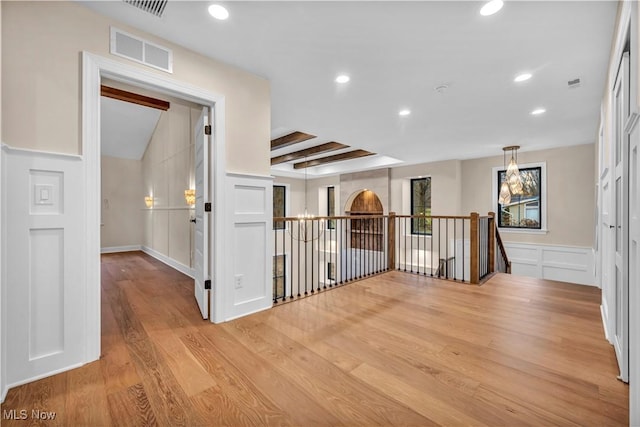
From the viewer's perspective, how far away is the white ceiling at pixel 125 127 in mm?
5324

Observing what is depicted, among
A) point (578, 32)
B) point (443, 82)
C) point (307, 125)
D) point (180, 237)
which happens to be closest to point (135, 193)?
point (180, 237)

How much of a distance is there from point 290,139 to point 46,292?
14.0 feet

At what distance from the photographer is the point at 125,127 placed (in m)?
6.00

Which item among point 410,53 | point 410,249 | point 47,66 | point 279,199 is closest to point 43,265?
point 47,66

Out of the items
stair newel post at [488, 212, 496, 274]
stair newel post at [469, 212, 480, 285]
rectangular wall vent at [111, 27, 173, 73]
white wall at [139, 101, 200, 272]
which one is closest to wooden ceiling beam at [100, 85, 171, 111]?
white wall at [139, 101, 200, 272]

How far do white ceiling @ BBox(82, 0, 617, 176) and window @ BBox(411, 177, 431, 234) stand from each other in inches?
130

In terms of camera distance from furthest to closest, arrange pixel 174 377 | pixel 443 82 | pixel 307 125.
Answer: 1. pixel 307 125
2. pixel 443 82
3. pixel 174 377

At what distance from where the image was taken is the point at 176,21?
191 centimetres

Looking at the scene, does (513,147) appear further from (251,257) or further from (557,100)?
(251,257)

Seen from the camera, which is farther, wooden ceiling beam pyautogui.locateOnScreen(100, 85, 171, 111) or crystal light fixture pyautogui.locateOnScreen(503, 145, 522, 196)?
crystal light fixture pyautogui.locateOnScreen(503, 145, 522, 196)

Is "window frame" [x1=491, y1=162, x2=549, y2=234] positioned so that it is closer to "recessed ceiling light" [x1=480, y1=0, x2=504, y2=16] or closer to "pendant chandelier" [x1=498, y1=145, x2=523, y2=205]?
"pendant chandelier" [x1=498, y1=145, x2=523, y2=205]

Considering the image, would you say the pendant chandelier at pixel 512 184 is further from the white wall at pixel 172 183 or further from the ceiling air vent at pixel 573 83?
the white wall at pixel 172 183

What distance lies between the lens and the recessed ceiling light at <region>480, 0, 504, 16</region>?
1.69 m

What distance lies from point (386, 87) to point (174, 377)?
10.4 feet
